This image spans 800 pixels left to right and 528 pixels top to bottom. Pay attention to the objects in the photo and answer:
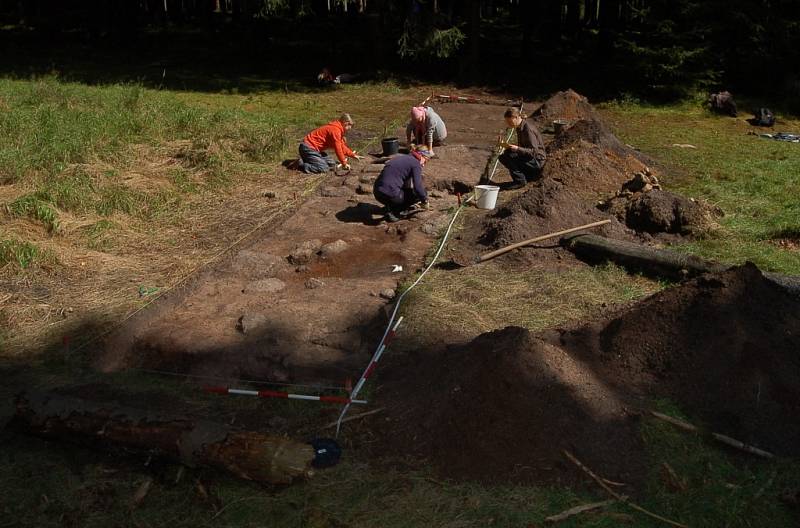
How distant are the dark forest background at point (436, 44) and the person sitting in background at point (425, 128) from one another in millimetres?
7030

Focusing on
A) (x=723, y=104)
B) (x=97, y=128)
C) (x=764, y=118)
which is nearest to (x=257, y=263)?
(x=97, y=128)

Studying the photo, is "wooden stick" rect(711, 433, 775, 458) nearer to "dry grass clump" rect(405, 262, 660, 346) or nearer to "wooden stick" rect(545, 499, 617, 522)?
"wooden stick" rect(545, 499, 617, 522)

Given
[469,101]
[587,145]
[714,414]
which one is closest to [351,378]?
[714,414]

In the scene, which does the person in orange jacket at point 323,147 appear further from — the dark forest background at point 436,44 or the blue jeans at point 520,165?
the dark forest background at point 436,44

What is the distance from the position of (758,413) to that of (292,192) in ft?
23.2

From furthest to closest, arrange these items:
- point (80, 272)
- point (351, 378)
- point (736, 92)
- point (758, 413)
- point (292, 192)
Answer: point (736, 92)
point (292, 192)
point (80, 272)
point (351, 378)
point (758, 413)

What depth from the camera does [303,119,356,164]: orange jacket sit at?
10.7 meters

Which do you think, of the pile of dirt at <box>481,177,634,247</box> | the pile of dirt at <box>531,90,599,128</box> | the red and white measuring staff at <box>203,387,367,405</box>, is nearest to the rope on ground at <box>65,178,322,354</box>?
the red and white measuring staff at <box>203,387,367,405</box>

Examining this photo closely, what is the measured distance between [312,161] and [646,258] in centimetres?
567

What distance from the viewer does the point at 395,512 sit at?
3975 mm

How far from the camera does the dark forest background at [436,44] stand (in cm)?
1661

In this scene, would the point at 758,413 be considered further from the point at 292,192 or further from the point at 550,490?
the point at 292,192

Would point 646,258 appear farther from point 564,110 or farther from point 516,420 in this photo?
point 564,110

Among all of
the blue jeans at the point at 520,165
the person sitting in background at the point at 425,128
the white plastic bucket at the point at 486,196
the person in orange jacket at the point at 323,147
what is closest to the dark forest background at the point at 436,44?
the person sitting in background at the point at 425,128
